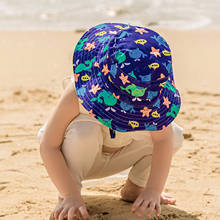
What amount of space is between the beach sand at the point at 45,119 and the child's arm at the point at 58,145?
206 millimetres

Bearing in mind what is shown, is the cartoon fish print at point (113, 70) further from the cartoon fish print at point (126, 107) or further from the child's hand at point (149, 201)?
the child's hand at point (149, 201)

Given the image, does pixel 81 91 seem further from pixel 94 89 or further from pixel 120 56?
pixel 120 56

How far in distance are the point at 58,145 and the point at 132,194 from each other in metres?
0.43

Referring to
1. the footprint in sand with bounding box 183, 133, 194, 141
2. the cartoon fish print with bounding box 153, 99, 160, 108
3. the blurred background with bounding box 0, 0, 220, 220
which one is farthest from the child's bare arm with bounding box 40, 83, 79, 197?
the footprint in sand with bounding box 183, 133, 194, 141

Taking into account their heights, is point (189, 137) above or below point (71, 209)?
below

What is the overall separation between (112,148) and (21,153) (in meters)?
0.82

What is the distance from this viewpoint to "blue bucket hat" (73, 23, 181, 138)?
145 centimetres

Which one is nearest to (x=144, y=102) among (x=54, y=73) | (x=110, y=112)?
(x=110, y=112)

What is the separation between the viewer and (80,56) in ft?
5.37

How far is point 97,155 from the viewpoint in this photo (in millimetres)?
1832

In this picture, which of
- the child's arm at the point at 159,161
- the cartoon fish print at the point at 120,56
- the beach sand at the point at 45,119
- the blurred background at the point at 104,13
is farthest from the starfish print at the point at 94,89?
the blurred background at the point at 104,13

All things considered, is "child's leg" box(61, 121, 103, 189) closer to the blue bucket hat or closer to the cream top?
the cream top

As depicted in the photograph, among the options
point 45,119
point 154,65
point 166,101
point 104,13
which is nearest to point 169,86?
point 166,101

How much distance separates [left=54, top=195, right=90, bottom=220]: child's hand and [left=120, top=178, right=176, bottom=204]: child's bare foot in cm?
34
